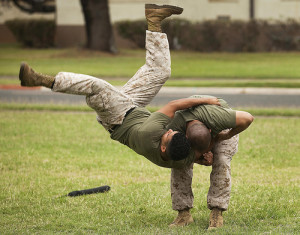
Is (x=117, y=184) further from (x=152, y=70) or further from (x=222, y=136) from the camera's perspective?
(x=222, y=136)

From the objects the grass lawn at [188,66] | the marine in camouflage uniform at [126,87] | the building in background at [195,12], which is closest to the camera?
the marine in camouflage uniform at [126,87]

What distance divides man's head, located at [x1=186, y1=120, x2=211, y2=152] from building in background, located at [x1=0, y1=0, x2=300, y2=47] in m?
25.1

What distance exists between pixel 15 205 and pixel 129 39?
2645cm

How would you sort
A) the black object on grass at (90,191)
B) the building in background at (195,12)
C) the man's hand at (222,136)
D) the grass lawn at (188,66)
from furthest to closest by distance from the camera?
1. the building in background at (195,12)
2. the grass lawn at (188,66)
3. the black object on grass at (90,191)
4. the man's hand at (222,136)

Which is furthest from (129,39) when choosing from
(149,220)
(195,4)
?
(149,220)

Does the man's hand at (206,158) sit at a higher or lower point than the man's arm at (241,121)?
lower

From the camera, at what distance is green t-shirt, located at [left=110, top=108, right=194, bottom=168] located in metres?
5.09

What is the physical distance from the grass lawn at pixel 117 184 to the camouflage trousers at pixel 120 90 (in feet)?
3.42

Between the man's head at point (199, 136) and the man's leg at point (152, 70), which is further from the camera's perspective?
the man's leg at point (152, 70)

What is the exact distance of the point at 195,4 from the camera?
32188mm

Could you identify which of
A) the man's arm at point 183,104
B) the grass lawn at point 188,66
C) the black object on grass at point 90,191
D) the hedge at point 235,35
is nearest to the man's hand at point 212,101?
the man's arm at point 183,104

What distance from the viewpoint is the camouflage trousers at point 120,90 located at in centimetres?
524

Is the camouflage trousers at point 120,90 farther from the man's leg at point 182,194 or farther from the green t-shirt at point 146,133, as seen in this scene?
the man's leg at point 182,194

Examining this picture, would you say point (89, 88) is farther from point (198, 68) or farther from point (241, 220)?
point (198, 68)
